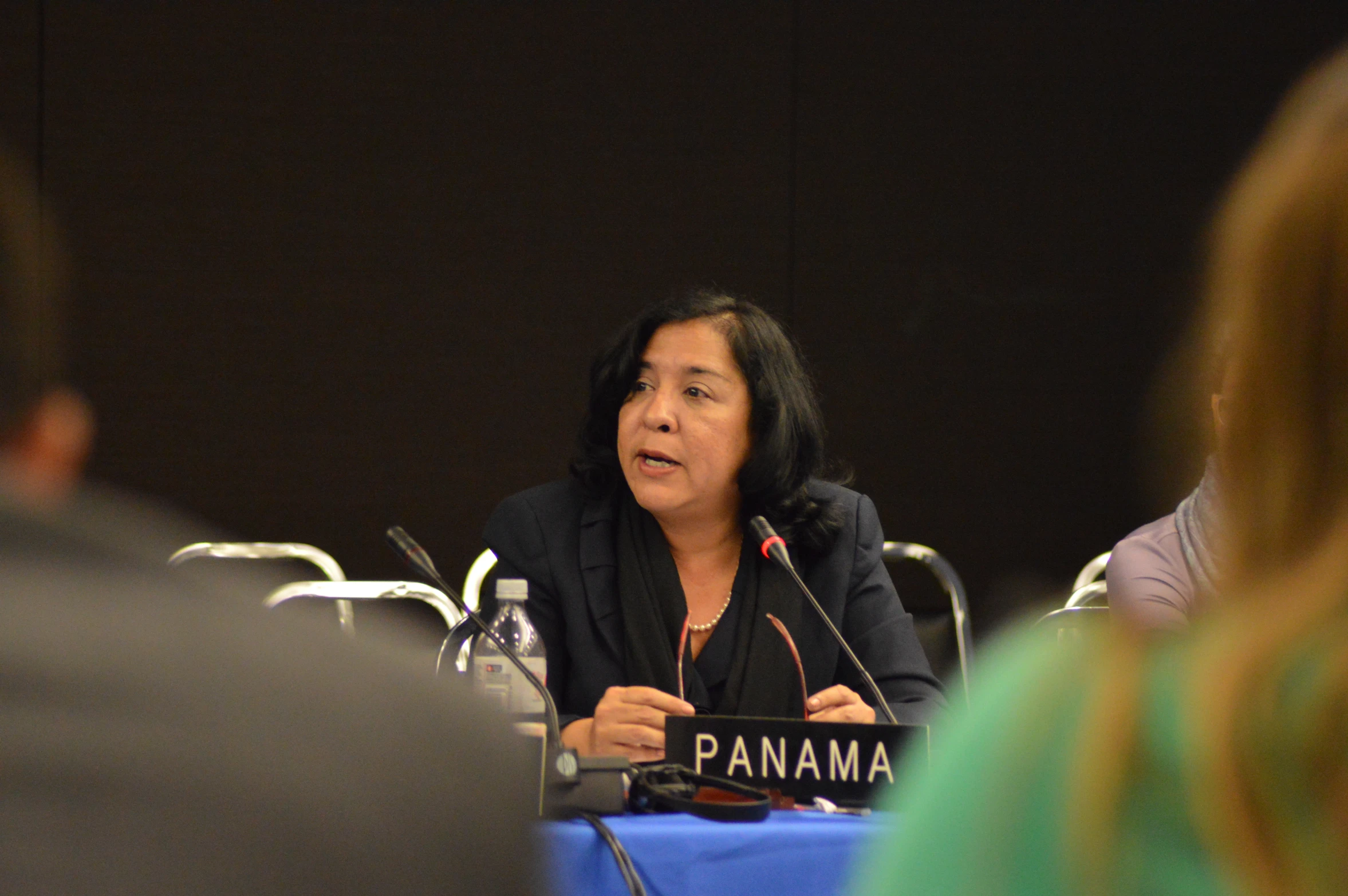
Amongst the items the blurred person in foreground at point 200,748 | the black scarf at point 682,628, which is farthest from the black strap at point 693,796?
the blurred person in foreground at point 200,748

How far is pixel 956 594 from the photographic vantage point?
247 centimetres

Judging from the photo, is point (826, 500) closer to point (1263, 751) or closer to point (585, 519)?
point (585, 519)

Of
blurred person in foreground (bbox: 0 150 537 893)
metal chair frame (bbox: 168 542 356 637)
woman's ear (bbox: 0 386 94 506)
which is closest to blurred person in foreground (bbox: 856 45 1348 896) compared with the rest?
blurred person in foreground (bbox: 0 150 537 893)

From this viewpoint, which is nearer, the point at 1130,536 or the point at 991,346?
the point at 1130,536

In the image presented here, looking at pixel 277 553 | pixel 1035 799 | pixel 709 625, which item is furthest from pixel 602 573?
pixel 1035 799

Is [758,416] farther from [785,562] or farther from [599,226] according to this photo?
[599,226]

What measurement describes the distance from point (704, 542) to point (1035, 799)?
6.16 feet

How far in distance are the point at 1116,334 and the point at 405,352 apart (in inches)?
83.5

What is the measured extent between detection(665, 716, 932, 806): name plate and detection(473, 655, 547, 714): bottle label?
1.03 ft

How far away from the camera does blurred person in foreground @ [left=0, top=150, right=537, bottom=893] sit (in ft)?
1.02

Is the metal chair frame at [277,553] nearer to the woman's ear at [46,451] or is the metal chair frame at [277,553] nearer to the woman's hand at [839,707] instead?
the woman's hand at [839,707]

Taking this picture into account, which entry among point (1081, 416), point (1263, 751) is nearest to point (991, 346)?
point (1081, 416)

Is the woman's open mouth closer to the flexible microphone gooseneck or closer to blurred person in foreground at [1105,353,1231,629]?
the flexible microphone gooseneck

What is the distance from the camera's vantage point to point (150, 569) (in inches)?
13.1
